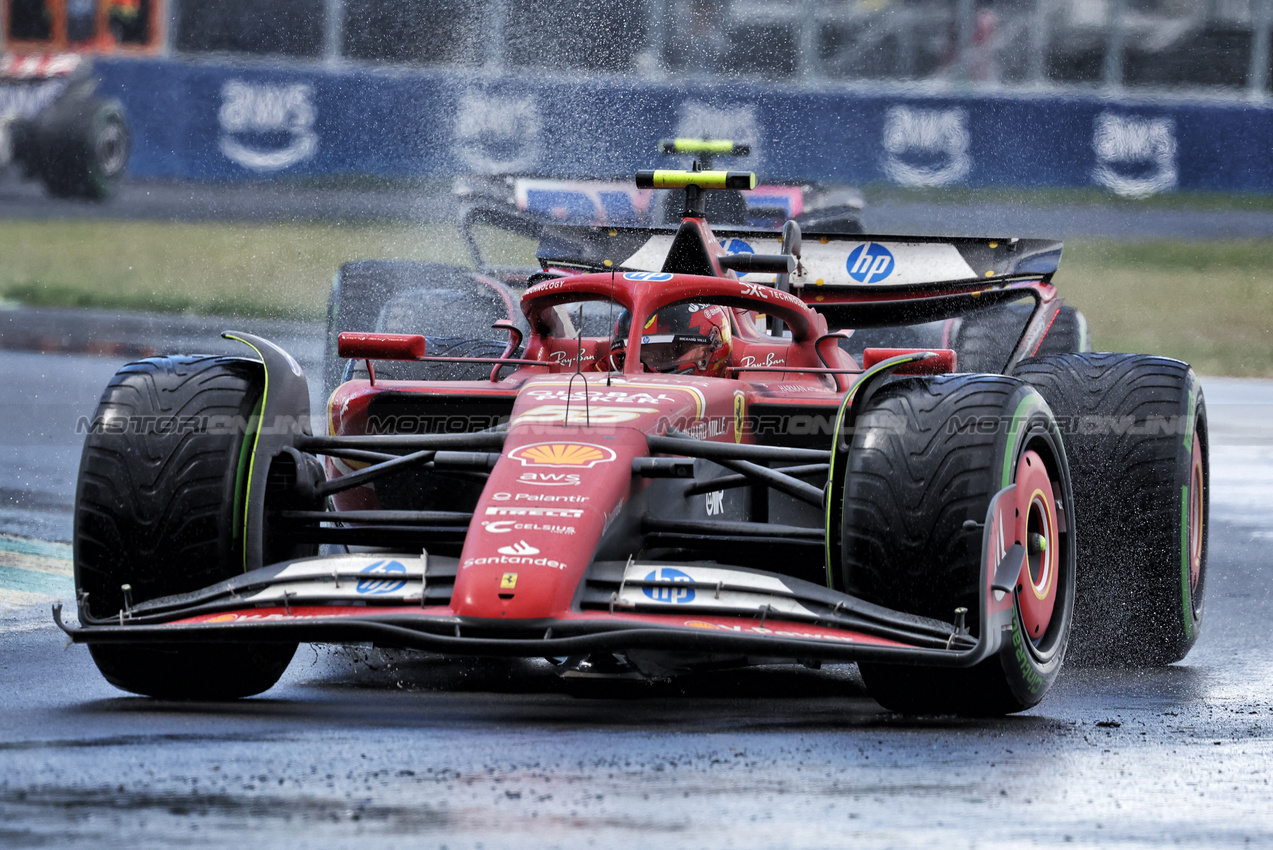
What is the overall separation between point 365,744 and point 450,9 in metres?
16.4

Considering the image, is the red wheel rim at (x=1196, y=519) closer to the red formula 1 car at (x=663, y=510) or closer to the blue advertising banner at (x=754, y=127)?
the red formula 1 car at (x=663, y=510)

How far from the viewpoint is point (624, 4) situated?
22.0 metres

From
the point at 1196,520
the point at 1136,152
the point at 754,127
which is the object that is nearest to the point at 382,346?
the point at 1196,520

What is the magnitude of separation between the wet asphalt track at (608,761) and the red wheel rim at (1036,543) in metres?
0.32

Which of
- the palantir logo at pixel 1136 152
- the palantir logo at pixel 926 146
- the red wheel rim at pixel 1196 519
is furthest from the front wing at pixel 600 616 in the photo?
the palantir logo at pixel 1136 152

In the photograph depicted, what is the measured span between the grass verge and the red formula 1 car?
11903 mm

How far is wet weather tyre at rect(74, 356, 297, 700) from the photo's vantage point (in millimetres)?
6078

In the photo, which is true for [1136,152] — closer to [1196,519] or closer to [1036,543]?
[1196,519]

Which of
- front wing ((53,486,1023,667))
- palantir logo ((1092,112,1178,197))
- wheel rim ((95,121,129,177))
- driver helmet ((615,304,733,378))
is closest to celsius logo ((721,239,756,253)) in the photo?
driver helmet ((615,304,733,378))

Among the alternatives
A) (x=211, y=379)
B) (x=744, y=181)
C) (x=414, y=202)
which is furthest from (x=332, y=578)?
(x=414, y=202)

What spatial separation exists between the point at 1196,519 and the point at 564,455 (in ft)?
10.6

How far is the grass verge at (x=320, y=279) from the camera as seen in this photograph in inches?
810

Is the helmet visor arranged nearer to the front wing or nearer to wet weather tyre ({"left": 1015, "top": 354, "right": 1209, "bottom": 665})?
wet weather tyre ({"left": 1015, "top": 354, "right": 1209, "bottom": 665})

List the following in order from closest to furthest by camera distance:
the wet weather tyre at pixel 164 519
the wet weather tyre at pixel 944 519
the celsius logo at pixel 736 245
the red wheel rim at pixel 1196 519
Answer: the wet weather tyre at pixel 944 519 < the wet weather tyre at pixel 164 519 < the red wheel rim at pixel 1196 519 < the celsius logo at pixel 736 245
